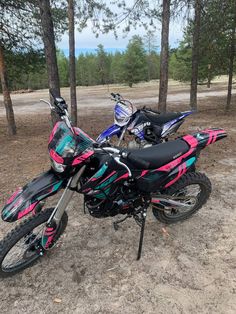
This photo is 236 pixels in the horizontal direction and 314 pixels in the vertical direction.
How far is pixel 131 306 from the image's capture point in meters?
2.46

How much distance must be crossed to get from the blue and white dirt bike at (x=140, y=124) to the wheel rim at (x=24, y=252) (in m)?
2.12

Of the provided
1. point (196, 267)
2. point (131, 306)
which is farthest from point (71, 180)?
point (196, 267)

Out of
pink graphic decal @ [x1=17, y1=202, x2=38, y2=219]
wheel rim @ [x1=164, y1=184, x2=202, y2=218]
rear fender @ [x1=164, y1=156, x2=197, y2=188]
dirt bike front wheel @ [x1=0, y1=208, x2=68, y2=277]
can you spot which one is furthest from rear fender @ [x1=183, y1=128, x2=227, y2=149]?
pink graphic decal @ [x1=17, y1=202, x2=38, y2=219]

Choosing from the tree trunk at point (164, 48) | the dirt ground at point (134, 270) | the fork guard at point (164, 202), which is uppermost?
the tree trunk at point (164, 48)

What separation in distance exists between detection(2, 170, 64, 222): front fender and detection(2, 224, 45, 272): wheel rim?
1.20 feet

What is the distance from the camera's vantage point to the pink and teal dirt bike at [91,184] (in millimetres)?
2469

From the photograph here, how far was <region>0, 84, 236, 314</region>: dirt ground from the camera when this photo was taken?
249cm

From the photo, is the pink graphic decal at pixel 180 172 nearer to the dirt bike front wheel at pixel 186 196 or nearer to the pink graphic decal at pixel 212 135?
the dirt bike front wheel at pixel 186 196

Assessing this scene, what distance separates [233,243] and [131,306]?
54.5 inches

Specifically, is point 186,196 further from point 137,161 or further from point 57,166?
point 57,166

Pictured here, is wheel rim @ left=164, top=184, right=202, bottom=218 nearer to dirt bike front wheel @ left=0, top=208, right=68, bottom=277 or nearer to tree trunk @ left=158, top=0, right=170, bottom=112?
dirt bike front wheel @ left=0, top=208, right=68, bottom=277

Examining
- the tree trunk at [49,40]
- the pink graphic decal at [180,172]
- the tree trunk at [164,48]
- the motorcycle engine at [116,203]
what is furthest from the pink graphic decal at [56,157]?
the tree trunk at [164,48]

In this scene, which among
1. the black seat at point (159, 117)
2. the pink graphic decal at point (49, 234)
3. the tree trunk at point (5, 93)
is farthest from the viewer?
the tree trunk at point (5, 93)

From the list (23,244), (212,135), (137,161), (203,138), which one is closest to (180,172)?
(203,138)
